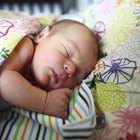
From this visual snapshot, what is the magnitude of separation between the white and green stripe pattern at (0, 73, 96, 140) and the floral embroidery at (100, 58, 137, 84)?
50 millimetres

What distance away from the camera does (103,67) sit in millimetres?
779

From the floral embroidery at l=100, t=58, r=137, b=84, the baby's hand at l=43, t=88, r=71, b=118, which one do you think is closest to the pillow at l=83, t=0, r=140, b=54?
the floral embroidery at l=100, t=58, r=137, b=84

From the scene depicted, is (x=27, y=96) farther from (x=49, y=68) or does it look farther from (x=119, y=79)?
(x=119, y=79)

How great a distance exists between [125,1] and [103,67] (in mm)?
345

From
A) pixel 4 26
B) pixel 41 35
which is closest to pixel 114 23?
pixel 41 35

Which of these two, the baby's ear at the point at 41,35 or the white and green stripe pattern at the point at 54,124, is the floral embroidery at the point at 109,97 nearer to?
the white and green stripe pattern at the point at 54,124

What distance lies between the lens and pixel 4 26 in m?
0.85

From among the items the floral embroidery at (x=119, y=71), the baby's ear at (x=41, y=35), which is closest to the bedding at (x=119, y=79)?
the floral embroidery at (x=119, y=71)

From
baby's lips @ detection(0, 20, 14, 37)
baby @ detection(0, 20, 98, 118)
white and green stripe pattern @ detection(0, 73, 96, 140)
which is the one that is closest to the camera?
white and green stripe pattern @ detection(0, 73, 96, 140)

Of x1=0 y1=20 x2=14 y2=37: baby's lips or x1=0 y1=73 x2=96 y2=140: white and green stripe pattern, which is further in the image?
x1=0 y1=20 x2=14 y2=37: baby's lips

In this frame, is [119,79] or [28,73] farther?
[28,73]

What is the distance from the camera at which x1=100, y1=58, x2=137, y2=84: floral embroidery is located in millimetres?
730

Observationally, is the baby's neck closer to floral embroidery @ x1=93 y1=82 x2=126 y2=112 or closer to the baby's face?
the baby's face

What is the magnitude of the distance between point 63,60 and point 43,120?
0.20m
